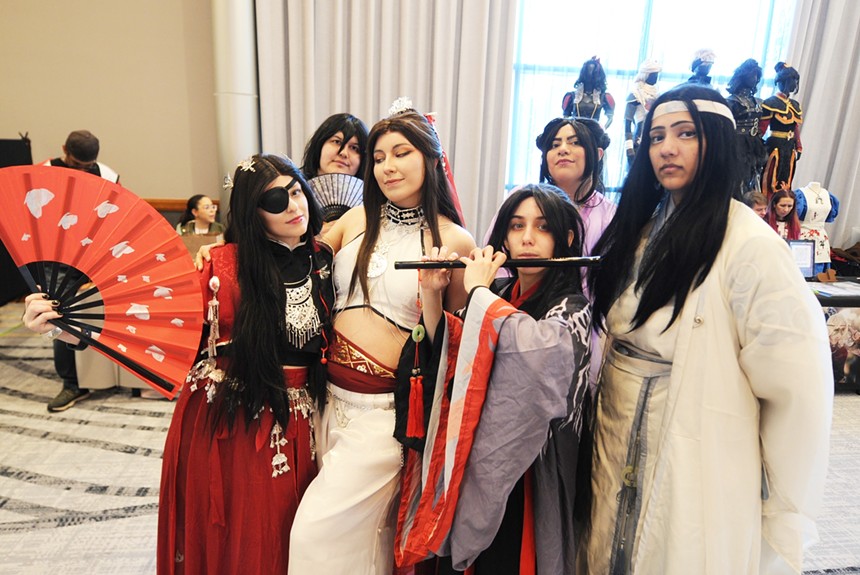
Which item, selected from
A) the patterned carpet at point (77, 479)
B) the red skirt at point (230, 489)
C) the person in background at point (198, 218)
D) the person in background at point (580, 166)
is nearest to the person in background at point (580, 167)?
the person in background at point (580, 166)

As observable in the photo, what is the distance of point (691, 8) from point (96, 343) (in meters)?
4.91

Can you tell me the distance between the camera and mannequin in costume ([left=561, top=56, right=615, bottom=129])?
10.3ft

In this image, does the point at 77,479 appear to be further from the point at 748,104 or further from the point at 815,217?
the point at 815,217

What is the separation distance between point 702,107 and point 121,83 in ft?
14.8

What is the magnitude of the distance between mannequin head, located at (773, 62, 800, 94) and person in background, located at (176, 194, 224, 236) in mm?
3931

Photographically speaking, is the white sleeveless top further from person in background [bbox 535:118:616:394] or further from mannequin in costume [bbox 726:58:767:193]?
mannequin in costume [bbox 726:58:767:193]

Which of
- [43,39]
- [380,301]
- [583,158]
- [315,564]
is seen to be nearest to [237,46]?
[43,39]

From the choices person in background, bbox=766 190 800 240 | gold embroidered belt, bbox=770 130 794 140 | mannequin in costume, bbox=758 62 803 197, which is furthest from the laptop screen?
gold embroidered belt, bbox=770 130 794 140

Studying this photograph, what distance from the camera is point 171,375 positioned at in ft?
4.02

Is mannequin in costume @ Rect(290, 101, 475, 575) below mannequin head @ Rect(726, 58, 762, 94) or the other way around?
below

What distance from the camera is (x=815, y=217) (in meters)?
3.77

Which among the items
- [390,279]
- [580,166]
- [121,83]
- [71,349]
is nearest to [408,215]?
[390,279]

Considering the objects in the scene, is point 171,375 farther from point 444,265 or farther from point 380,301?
point 444,265

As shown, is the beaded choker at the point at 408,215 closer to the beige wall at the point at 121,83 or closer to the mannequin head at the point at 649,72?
the mannequin head at the point at 649,72
